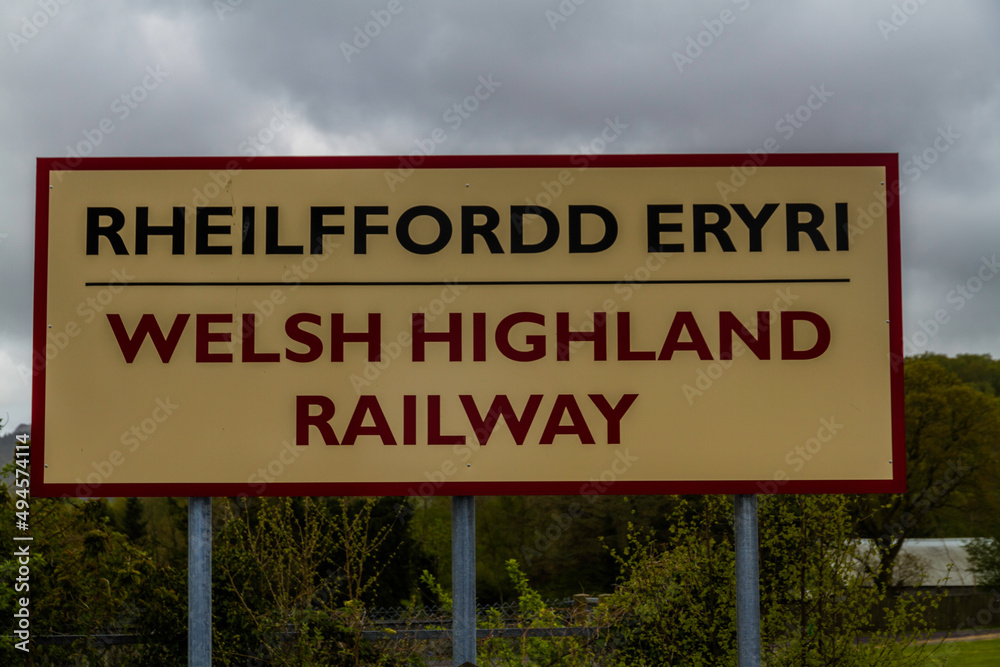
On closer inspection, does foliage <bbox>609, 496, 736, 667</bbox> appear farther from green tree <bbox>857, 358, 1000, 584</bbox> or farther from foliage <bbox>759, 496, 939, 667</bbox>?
green tree <bbox>857, 358, 1000, 584</bbox>

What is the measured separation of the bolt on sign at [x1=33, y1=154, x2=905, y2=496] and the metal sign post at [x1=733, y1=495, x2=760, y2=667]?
9.8 inches

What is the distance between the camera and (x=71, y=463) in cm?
524

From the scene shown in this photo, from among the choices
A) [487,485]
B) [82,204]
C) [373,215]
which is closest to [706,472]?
[487,485]

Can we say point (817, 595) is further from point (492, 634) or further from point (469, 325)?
point (469, 325)

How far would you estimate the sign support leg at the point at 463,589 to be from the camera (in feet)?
16.5

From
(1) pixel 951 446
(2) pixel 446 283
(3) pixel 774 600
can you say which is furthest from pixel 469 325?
(1) pixel 951 446

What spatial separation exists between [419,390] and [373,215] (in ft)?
3.70

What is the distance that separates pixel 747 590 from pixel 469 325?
232 cm

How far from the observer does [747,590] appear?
5188 millimetres

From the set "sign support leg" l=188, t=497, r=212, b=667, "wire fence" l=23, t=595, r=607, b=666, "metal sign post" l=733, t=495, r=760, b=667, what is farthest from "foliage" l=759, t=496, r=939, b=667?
"sign support leg" l=188, t=497, r=212, b=667

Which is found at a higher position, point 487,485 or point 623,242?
point 623,242

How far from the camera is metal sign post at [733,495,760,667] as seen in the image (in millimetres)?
5195

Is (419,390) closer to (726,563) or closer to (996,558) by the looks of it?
(726,563)

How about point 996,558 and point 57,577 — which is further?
point 996,558
